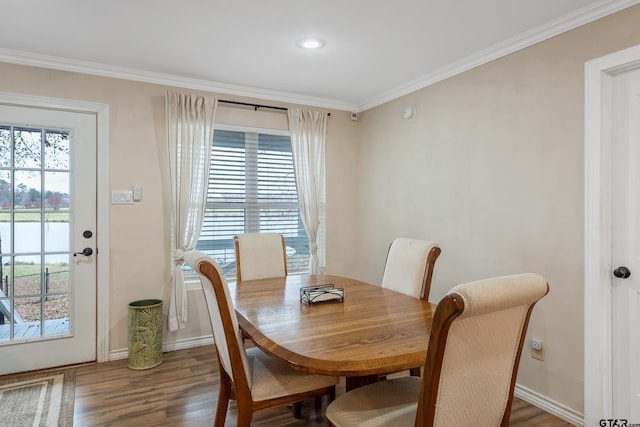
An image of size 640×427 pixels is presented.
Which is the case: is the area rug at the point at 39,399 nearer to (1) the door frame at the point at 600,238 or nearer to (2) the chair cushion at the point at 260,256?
(2) the chair cushion at the point at 260,256

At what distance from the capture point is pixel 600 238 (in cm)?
210

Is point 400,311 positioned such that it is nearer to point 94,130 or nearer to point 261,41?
point 261,41

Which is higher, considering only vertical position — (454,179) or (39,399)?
(454,179)

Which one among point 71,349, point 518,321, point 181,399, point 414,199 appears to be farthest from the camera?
point 414,199

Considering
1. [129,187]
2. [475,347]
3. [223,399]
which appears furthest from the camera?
[129,187]

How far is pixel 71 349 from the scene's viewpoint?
301cm

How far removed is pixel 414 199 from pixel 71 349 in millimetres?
3106

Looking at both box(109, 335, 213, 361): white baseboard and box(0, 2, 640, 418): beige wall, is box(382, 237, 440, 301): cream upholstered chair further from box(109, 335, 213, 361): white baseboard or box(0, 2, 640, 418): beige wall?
box(109, 335, 213, 361): white baseboard

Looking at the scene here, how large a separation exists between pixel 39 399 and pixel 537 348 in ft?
10.6

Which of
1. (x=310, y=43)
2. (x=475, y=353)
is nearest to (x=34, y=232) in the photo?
(x=310, y=43)

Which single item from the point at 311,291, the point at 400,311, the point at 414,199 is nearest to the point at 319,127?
the point at 414,199

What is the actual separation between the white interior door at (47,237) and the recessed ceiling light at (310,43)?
180 centimetres

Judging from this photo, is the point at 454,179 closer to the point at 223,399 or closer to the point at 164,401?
the point at 223,399

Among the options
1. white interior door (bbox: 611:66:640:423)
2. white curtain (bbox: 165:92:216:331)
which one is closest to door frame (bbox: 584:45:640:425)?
white interior door (bbox: 611:66:640:423)
